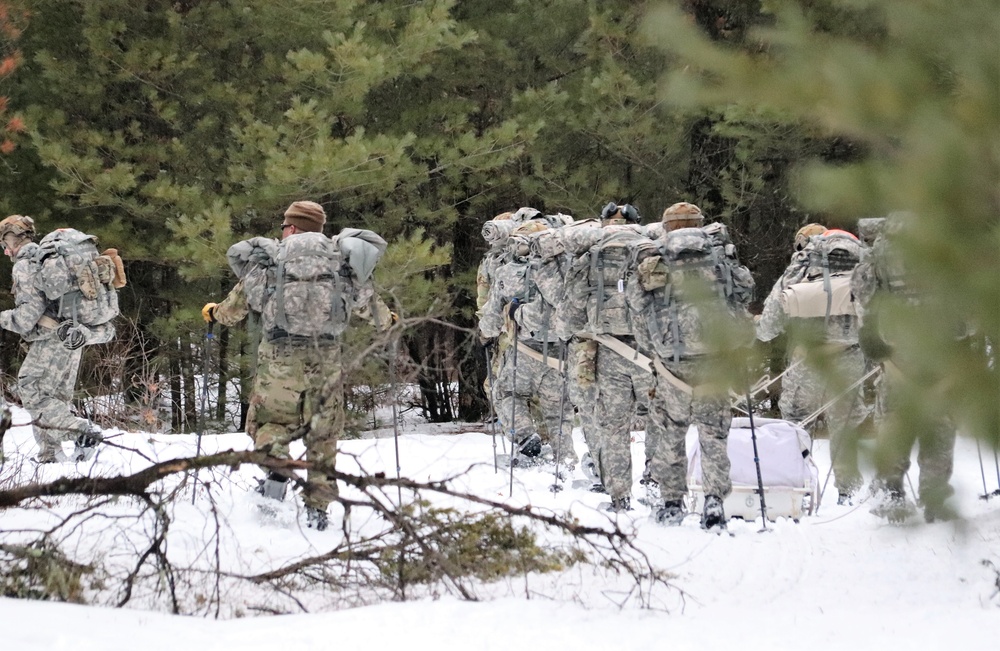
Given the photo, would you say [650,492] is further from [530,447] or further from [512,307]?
[512,307]

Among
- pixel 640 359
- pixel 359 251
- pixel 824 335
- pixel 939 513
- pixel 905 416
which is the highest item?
pixel 359 251

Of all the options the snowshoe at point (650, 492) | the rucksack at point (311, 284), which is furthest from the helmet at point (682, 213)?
the rucksack at point (311, 284)

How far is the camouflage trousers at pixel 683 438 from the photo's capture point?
23.3ft

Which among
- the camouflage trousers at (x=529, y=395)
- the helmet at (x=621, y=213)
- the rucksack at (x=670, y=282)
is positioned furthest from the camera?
the camouflage trousers at (x=529, y=395)

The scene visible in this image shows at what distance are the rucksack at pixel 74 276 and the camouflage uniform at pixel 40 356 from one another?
10 centimetres

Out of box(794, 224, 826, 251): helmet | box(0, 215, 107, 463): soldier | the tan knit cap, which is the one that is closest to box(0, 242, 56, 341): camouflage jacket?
box(0, 215, 107, 463): soldier

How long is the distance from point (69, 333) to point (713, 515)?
549 cm

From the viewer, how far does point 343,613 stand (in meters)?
4.33

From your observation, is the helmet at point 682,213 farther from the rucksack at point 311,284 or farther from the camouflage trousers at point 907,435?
the camouflage trousers at point 907,435

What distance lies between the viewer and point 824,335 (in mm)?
2258

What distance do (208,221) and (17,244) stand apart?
11.5ft

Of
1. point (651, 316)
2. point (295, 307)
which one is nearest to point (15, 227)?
point (295, 307)

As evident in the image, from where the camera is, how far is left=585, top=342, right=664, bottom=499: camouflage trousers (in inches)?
303

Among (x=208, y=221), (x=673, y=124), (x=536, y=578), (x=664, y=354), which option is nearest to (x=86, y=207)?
(x=208, y=221)
